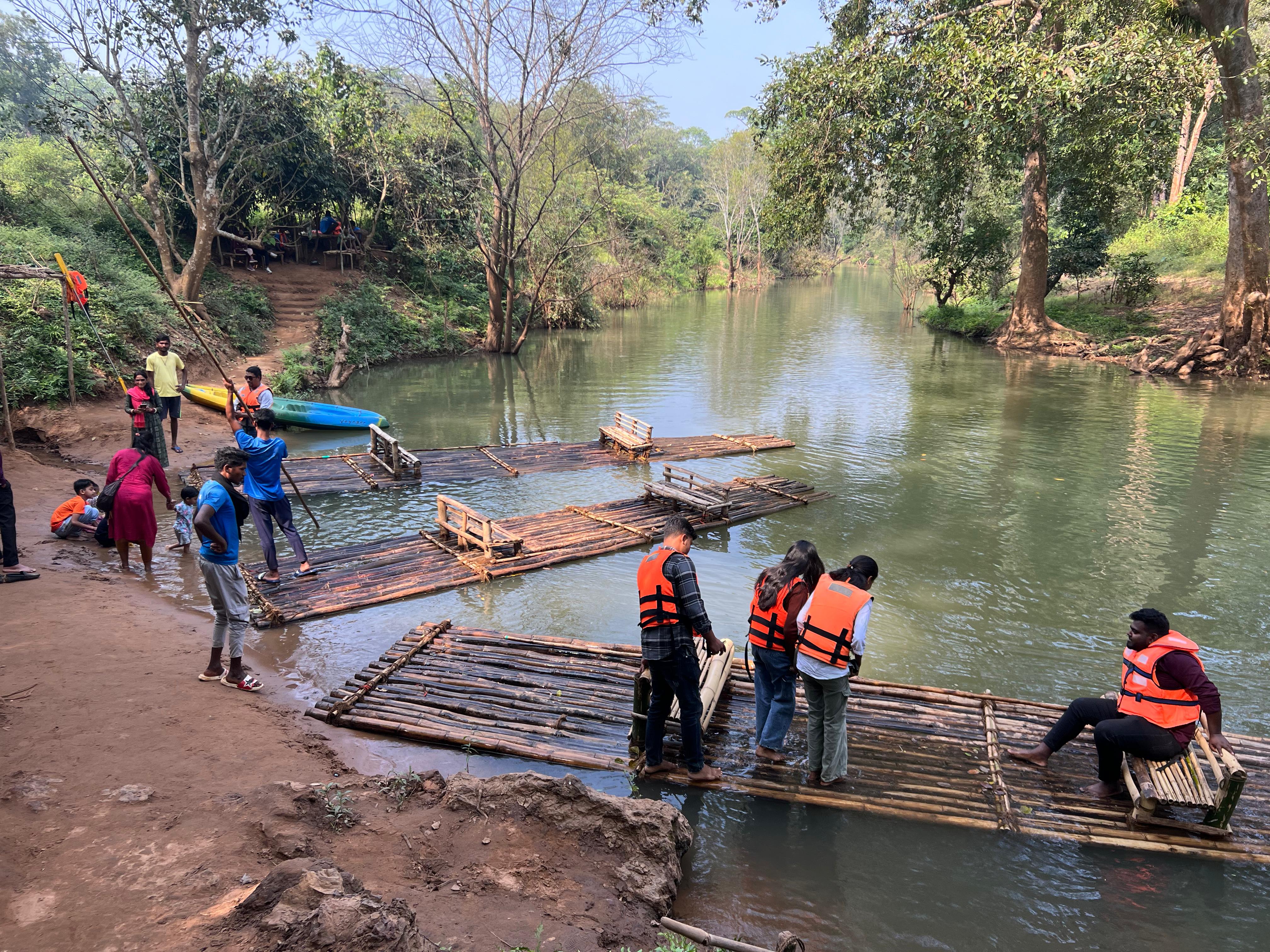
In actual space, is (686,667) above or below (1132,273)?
below

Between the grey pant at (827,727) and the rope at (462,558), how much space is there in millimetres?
4449

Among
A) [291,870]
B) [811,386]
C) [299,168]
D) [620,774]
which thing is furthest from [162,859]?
[299,168]

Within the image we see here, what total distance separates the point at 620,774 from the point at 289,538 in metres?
4.70

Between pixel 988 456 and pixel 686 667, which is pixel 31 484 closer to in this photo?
pixel 686 667

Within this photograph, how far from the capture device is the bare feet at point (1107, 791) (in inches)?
189

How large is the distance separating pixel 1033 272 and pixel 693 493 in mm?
21394

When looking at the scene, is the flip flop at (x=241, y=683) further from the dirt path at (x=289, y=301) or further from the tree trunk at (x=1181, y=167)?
the tree trunk at (x=1181, y=167)

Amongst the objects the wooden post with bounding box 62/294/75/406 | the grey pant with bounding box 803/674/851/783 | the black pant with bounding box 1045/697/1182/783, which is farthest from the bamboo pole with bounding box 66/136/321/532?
the black pant with bounding box 1045/697/1182/783

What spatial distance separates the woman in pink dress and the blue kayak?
683cm

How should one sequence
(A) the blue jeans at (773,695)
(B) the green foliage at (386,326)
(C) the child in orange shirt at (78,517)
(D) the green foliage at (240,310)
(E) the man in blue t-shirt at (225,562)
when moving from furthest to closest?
1. (B) the green foliage at (386,326)
2. (D) the green foliage at (240,310)
3. (C) the child in orange shirt at (78,517)
4. (E) the man in blue t-shirt at (225,562)
5. (A) the blue jeans at (773,695)

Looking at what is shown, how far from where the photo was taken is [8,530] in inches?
283

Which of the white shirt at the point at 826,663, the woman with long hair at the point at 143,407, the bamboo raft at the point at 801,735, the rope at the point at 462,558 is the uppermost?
the woman with long hair at the point at 143,407

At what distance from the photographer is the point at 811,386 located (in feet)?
66.5

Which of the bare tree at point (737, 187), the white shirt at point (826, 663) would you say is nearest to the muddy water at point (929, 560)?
the white shirt at point (826, 663)
